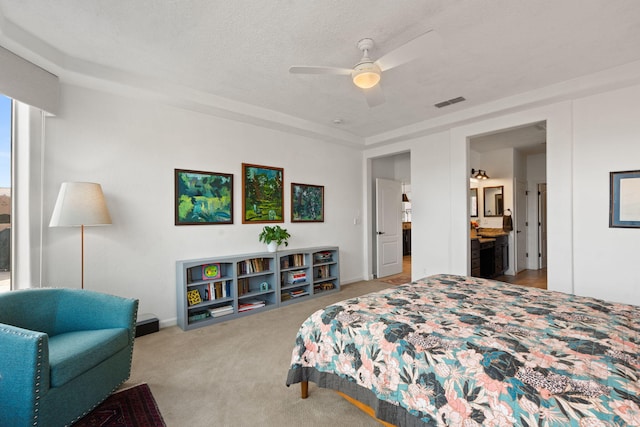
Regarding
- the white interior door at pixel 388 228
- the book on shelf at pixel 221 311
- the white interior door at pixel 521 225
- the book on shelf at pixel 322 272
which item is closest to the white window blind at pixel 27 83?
the book on shelf at pixel 221 311

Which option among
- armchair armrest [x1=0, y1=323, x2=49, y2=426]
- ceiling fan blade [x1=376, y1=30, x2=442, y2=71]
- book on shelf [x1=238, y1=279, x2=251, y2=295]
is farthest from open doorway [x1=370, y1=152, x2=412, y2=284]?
armchair armrest [x1=0, y1=323, x2=49, y2=426]

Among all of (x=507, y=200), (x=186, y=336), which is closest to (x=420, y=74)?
(x=186, y=336)

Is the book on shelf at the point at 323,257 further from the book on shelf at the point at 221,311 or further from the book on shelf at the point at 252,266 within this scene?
the book on shelf at the point at 221,311

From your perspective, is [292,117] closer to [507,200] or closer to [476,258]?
[476,258]

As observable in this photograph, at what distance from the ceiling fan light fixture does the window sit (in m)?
3.12

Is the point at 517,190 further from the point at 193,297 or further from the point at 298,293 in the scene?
the point at 193,297

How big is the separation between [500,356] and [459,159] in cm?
353

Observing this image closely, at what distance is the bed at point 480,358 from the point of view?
1.06 meters

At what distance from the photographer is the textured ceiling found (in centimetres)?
202

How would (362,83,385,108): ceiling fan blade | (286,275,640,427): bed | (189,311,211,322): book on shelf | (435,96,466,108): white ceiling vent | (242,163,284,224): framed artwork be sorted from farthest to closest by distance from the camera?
(242,163,284,224): framed artwork
(435,96,466,108): white ceiling vent
(189,311,211,322): book on shelf
(362,83,385,108): ceiling fan blade
(286,275,640,427): bed

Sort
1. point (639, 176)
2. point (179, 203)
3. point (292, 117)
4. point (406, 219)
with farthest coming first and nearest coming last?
point (406, 219)
point (292, 117)
point (179, 203)
point (639, 176)

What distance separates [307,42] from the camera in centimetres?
238

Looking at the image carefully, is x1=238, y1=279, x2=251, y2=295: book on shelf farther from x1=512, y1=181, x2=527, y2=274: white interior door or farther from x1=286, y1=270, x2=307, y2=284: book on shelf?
x1=512, y1=181, x2=527, y2=274: white interior door

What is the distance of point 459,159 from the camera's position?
13.9 feet
